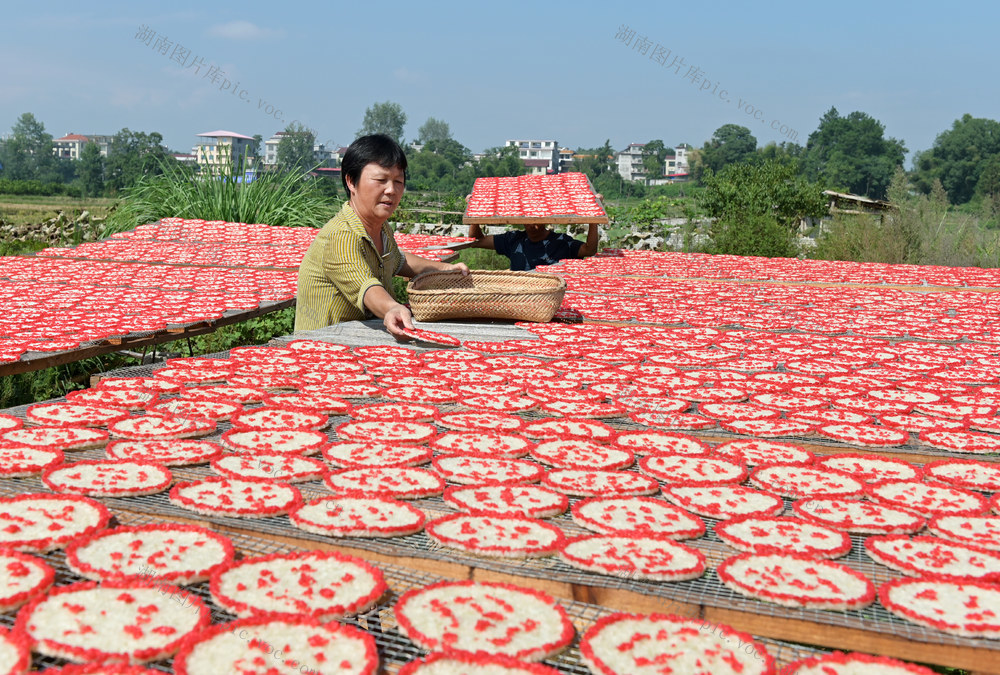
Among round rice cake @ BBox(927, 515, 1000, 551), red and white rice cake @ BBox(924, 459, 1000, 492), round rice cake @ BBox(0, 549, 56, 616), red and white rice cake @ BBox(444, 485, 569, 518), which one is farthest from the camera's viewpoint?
red and white rice cake @ BBox(924, 459, 1000, 492)

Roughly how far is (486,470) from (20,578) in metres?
1.01

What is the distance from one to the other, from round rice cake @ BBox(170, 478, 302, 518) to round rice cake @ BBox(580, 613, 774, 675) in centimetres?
75

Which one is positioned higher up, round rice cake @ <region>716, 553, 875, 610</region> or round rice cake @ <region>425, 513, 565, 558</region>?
round rice cake @ <region>425, 513, 565, 558</region>

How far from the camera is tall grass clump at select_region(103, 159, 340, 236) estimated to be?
11492 mm

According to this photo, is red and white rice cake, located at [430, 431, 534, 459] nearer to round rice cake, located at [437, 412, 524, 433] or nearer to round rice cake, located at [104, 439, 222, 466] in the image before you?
round rice cake, located at [437, 412, 524, 433]

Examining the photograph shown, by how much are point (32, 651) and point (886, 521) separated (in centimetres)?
162

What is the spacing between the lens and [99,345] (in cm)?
350

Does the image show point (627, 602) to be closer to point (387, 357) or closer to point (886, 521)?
A: point (886, 521)

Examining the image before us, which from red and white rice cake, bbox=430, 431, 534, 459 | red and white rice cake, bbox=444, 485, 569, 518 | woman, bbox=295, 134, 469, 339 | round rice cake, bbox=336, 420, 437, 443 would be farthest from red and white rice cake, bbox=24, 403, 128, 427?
woman, bbox=295, 134, 469, 339

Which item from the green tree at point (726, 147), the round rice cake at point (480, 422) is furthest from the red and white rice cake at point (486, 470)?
the green tree at point (726, 147)

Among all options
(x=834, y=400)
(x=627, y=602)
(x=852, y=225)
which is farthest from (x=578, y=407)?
(x=852, y=225)

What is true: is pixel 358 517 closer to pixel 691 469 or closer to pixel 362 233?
pixel 691 469

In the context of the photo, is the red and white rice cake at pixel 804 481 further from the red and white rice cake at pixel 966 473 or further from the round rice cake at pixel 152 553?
the round rice cake at pixel 152 553

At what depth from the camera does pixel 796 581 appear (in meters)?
1.40
